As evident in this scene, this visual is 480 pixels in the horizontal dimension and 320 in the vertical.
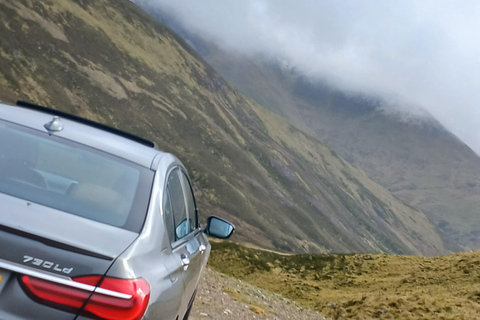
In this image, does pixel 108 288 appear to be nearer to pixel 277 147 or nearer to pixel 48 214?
pixel 48 214

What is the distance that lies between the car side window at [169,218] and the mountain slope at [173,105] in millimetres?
71047

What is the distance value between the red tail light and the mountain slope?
72.2 m

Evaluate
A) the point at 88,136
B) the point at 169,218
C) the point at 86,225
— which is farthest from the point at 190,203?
the point at 86,225

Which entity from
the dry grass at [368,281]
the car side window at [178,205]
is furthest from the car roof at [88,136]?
the dry grass at [368,281]

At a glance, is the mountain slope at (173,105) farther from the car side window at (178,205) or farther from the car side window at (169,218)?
the car side window at (169,218)

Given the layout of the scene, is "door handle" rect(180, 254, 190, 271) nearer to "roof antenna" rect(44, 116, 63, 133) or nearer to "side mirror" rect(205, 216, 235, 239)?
"roof antenna" rect(44, 116, 63, 133)

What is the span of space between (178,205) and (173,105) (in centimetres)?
11434

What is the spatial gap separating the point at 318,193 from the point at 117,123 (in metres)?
74.6

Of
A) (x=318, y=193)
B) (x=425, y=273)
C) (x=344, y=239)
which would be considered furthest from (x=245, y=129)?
(x=425, y=273)

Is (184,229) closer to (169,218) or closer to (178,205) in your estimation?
(178,205)

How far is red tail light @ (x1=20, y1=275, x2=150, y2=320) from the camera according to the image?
120 inches

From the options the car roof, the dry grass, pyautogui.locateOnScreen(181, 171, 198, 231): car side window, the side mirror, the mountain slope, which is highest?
the car roof

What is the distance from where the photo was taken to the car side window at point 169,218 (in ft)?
13.9

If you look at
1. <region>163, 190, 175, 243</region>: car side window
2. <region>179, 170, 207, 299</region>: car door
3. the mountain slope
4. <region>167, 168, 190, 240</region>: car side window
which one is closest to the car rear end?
<region>163, 190, 175, 243</region>: car side window
